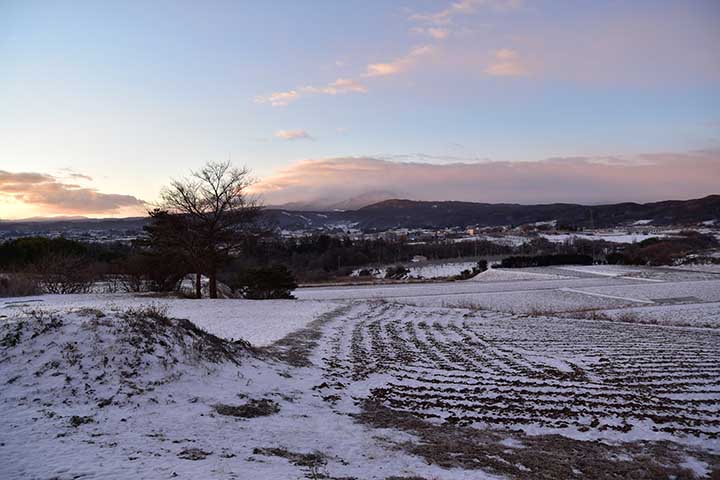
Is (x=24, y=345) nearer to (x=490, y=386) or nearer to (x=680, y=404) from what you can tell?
(x=490, y=386)

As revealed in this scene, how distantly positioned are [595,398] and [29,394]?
11.2 metres

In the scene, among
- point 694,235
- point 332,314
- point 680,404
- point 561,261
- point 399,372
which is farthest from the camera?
point 694,235

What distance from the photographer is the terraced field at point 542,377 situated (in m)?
9.14

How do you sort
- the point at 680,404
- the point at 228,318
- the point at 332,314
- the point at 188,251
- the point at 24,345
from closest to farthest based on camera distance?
1. the point at 24,345
2. the point at 680,404
3. the point at 228,318
4. the point at 332,314
5. the point at 188,251

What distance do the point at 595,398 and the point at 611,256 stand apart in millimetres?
79592

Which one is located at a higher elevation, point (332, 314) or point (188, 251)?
point (188, 251)

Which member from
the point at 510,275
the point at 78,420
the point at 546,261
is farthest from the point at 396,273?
the point at 78,420

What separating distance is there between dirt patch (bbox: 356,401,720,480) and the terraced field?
0.48 meters

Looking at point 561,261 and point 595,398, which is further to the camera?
point 561,261

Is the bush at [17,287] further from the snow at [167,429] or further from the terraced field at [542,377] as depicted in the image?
the snow at [167,429]

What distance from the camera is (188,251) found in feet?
101

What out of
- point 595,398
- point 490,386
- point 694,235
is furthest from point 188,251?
point 694,235

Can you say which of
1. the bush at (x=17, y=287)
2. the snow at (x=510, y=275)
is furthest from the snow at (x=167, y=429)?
the snow at (x=510, y=275)

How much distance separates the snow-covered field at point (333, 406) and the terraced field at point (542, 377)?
0.06 metres
